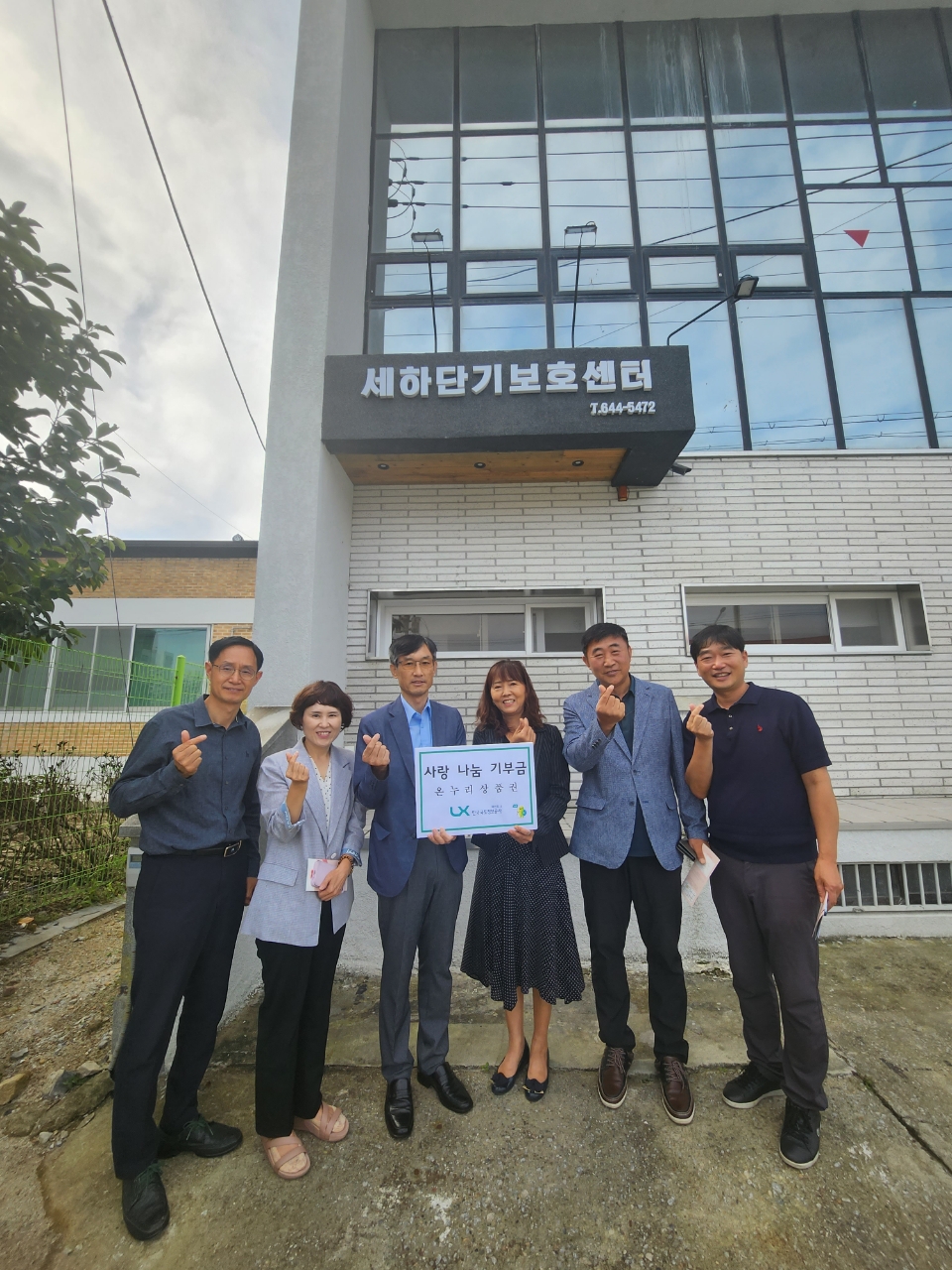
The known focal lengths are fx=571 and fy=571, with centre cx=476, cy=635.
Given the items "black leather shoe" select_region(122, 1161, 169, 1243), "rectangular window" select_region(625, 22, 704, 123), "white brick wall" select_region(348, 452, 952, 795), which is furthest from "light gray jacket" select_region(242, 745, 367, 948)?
"rectangular window" select_region(625, 22, 704, 123)

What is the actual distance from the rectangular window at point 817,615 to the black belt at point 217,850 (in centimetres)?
452

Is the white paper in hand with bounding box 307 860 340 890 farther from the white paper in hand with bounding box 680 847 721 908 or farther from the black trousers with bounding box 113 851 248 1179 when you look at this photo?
the white paper in hand with bounding box 680 847 721 908

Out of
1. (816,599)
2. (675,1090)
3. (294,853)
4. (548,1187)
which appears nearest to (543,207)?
(816,599)

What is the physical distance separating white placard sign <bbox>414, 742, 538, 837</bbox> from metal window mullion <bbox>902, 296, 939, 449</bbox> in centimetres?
619

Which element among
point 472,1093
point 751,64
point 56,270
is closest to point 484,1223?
point 472,1093

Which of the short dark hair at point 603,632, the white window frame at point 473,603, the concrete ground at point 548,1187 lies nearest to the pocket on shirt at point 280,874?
the concrete ground at point 548,1187

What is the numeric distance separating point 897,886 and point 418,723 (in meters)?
3.96

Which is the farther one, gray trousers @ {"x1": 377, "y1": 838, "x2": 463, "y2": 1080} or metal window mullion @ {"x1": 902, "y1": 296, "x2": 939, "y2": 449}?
metal window mullion @ {"x1": 902, "y1": 296, "x2": 939, "y2": 449}

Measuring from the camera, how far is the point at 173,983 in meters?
2.07

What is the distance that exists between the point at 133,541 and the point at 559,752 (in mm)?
12226

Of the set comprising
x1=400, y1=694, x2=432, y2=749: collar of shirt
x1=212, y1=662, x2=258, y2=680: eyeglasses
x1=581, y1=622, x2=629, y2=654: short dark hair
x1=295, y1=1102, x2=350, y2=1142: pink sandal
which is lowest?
x1=295, y1=1102, x2=350, y2=1142: pink sandal

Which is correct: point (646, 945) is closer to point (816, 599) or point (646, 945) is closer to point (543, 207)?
point (816, 599)

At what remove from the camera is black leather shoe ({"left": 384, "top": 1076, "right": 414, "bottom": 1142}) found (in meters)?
2.29

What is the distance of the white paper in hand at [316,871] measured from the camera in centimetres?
220
